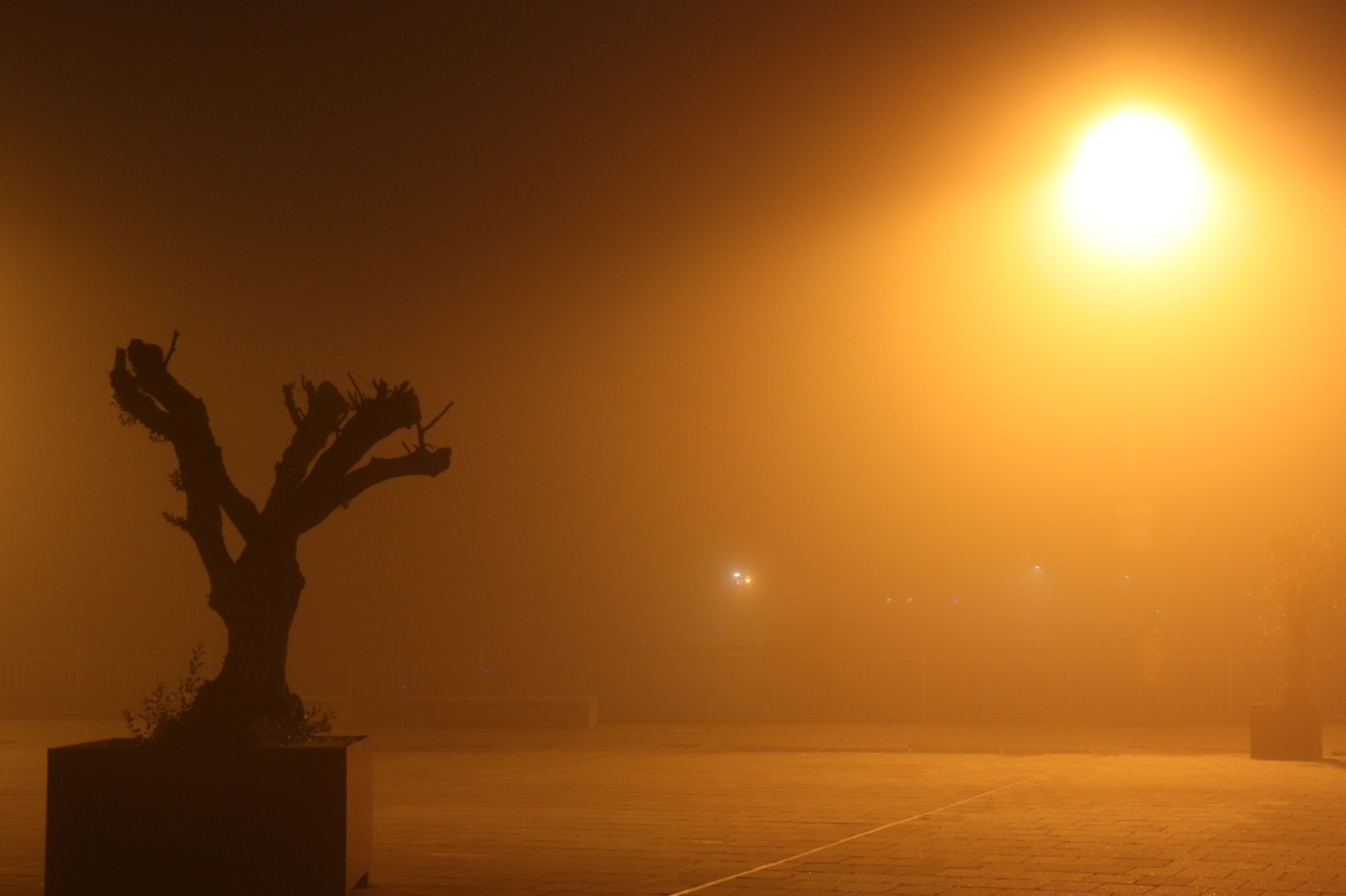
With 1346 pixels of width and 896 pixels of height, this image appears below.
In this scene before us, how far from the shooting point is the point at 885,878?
8.00 meters

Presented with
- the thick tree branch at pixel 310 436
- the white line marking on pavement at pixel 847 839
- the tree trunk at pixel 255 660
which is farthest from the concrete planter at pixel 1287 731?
the tree trunk at pixel 255 660

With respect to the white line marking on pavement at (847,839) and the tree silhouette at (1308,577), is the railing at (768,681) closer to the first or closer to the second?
the tree silhouette at (1308,577)

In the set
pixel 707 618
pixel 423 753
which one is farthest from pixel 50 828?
pixel 707 618

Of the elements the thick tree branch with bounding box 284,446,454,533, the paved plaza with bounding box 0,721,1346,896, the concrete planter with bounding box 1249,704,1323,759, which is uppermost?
the thick tree branch with bounding box 284,446,454,533

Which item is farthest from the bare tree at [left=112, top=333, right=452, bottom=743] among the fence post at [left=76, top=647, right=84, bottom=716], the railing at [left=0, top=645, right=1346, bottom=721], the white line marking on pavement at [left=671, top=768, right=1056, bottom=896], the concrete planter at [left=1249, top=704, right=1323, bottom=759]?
the fence post at [left=76, top=647, right=84, bottom=716]

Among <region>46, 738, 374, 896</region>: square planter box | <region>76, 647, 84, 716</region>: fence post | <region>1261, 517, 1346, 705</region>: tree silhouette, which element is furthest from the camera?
<region>76, 647, 84, 716</region>: fence post

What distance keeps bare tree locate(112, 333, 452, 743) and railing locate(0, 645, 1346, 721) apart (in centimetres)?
1357

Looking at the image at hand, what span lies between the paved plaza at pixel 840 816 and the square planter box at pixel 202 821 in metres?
0.83

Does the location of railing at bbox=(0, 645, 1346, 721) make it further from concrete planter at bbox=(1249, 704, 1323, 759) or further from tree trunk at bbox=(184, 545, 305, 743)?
tree trunk at bbox=(184, 545, 305, 743)

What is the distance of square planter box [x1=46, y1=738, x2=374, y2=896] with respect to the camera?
7.19 meters

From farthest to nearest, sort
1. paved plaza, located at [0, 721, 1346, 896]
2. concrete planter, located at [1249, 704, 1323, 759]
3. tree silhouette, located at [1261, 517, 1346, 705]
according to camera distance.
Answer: tree silhouette, located at [1261, 517, 1346, 705]
concrete planter, located at [1249, 704, 1323, 759]
paved plaza, located at [0, 721, 1346, 896]

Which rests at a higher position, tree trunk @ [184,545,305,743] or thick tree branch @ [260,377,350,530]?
thick tree branch @ [260,377,350,530]

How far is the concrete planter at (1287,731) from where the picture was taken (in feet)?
49.9

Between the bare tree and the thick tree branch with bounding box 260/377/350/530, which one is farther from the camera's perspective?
the thick tree branch with bounding box 260/377/350/530
